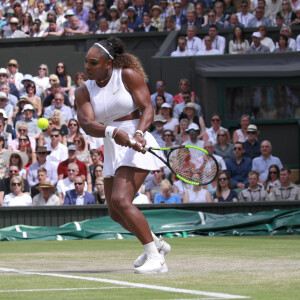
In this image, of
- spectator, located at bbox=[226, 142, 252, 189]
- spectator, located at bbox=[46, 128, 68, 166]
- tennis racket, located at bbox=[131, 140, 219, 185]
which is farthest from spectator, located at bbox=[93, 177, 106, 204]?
tennis racket, located at bbox=[131, 140, 219, 185]

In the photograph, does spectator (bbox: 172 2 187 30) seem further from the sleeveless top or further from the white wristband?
the white wristband

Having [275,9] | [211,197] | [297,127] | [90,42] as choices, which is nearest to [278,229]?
[211,197]

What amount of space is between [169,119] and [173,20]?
428 cm

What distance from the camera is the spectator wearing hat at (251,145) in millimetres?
16047

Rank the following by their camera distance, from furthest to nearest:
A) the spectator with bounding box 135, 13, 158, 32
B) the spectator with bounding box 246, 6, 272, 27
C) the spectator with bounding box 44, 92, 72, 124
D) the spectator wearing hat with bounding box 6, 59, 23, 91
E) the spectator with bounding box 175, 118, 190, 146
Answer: the spectator with bounding box 135, 13, 158, 32
the spectator wearing hat with bounding box 6, 59, 23, 91
the spectator with bounding box 246, 6, 272, 27
the spectator with bounding box 44, 92, 72, 124
the spectator with bounding box 175, 118, 190, 146

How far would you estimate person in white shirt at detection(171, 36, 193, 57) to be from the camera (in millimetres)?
19203

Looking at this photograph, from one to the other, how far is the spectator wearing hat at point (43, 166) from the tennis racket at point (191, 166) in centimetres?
808

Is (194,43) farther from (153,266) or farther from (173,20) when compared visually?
(153,266)

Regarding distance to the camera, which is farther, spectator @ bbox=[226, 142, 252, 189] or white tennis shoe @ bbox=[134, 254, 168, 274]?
spectator @ bbox=[226, 142, 252, 189]

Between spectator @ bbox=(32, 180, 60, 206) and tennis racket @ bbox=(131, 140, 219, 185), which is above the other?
tennis racket @ bbox=(131, 140, 219, 185)

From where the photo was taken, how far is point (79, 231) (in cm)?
1319

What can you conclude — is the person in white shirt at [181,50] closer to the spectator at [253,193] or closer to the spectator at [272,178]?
the spectator at [272,178]

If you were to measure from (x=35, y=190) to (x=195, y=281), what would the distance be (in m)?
9.13

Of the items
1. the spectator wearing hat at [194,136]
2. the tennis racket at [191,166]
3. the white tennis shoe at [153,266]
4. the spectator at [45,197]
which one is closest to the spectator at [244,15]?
the spectator wearing hat at [194,136]
